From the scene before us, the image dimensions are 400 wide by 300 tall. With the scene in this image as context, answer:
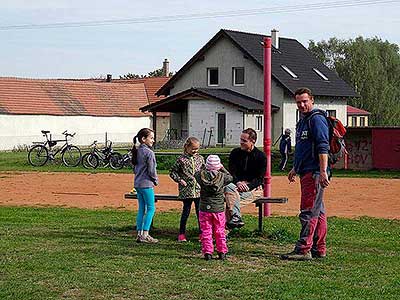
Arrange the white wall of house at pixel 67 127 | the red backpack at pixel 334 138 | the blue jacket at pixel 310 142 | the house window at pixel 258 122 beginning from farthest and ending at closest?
the white wall of house at pixel 67 127, the house window at pixel 258 122, the red backpack at pixel 334 138, the blue jacket at pixel 310 142

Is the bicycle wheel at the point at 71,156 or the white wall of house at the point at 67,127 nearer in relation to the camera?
the bicycle wheel at the point at 71,156

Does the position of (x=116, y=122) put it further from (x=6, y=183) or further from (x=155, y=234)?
(x=155, y=234)

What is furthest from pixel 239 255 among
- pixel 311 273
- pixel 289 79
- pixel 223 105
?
pixel 289 79

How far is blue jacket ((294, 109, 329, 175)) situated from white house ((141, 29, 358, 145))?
1633 inches

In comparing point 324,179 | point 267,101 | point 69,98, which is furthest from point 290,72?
point 324,179

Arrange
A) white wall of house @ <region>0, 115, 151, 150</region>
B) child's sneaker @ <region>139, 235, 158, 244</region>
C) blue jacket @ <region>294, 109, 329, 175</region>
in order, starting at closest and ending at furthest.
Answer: blue jacket @ <region>294, 109, 329, 175</region>
child's sneaker @ <region>139, 235, 158, 244</region>
white wall of house @ <region>0, 115, 151, 150</region>

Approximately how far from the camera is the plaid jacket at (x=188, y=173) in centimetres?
1190

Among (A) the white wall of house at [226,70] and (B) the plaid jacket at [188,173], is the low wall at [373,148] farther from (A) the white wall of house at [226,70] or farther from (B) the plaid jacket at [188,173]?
(A) the white wall of house at [226,70]

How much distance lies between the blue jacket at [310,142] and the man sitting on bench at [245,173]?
132cm

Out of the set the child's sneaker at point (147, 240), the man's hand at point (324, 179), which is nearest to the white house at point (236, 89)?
the child's sneaker at point (147, 240)

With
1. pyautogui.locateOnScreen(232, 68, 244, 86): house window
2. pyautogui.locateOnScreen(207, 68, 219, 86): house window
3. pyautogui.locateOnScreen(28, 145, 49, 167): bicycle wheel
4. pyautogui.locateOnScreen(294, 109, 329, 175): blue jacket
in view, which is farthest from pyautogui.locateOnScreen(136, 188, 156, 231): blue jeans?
pyautogui.locateOnScreen(207, 68, 219, 86): house window

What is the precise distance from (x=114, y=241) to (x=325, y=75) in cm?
5143

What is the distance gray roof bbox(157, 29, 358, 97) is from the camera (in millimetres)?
55500

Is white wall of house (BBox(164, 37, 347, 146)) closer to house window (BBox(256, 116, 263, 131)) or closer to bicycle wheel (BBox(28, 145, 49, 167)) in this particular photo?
house window (BBox(256, 116, 263, 131))
